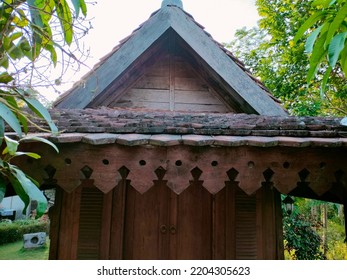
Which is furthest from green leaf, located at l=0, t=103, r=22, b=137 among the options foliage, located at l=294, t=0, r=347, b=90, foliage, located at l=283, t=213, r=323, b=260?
foliage, located at l=283, t=213, r=323, b=260

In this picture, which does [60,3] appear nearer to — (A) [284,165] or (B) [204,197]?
(A) [284,165]

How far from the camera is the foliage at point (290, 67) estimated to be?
8.88m

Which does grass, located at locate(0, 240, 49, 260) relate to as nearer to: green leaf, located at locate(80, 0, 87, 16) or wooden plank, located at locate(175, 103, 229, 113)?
wooden plank, located at locate(175, 103, 229, 113)

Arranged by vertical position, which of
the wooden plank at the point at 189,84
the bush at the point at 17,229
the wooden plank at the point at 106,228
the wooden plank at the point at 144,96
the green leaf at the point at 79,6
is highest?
the wooden plank at the point at 189,84

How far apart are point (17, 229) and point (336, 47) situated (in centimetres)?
1798

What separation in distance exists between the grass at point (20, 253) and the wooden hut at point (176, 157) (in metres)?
9.64

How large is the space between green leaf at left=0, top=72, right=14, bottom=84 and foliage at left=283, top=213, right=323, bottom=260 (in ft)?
29.9

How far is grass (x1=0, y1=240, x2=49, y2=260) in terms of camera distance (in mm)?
11555

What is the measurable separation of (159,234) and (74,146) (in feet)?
6.28

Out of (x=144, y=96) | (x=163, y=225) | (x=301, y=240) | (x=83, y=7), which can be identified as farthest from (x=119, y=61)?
(x=301, y=240)

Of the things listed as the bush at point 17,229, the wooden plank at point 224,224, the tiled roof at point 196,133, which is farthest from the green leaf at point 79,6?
the bush at point 17,229

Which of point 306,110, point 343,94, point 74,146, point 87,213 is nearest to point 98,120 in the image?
point 74,146

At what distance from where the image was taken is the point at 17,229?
15.6m

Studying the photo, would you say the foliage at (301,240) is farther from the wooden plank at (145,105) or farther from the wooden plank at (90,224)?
the wooden plank at (90,224)
